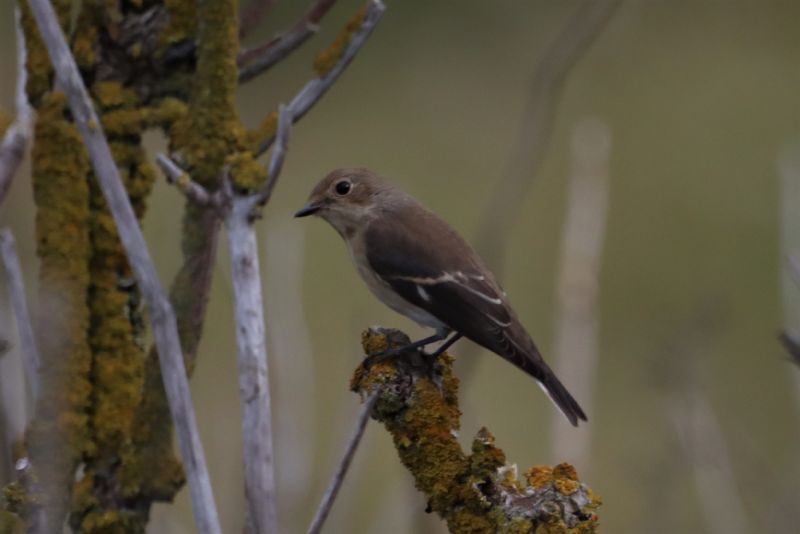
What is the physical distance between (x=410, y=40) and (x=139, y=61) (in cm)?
817

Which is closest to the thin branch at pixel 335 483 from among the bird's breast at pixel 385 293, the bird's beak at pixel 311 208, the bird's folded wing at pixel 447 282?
the bird's folded wing at pixel 447 282

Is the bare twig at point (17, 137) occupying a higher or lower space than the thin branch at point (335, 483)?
higher

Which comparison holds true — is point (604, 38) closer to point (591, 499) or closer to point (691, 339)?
point (691, 339)

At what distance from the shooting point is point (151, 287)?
111 inches

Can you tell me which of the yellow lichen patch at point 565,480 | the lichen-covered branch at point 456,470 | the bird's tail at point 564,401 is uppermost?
the bird's tail at point 564,401

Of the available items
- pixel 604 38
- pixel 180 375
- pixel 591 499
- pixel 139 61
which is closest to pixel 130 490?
pixel 180 375

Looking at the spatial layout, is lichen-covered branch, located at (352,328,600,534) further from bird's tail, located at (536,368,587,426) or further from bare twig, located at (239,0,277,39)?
bare twig, located at (239,0,277,39)

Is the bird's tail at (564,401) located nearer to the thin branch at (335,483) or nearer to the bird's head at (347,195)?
the bird's head at (347,195)

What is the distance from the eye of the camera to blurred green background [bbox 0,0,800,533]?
4664 millimetres

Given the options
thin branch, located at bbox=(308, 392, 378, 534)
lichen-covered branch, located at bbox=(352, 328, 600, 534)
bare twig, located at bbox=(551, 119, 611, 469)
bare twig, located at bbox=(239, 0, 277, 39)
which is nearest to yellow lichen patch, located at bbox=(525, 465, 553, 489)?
lichen-covered branch, located at bbox=(352, 328, 600, 534)

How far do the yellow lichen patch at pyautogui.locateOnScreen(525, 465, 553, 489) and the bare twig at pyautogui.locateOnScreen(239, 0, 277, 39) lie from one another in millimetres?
1716

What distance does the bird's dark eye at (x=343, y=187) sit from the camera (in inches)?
176

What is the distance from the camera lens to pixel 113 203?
2867 millimetres

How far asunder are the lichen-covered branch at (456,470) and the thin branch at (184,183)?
1.83 feet
